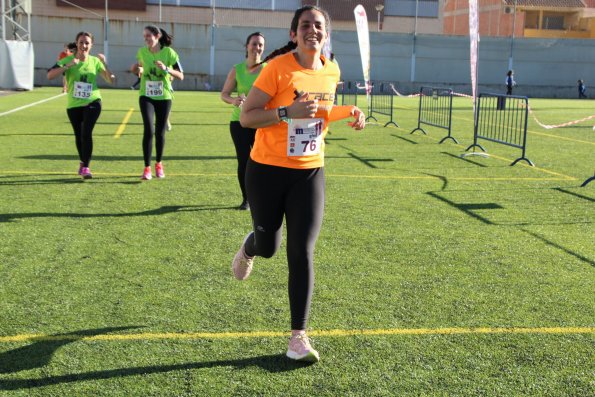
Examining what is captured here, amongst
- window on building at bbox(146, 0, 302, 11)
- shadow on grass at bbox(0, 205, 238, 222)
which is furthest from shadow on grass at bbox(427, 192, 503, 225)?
window on building at bbox(146, 0, 302, 11)

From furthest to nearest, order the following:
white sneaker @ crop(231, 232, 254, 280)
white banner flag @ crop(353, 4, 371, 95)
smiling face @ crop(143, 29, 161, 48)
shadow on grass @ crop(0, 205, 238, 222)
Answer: white banner flag @ crop(353, 4, 371, 95), smiling face @ crop(143, 29, 161, 48), shadow on grass @ crop(0, 205, 238, 222), white sneaker @ crop(231, 232, 254, 280)

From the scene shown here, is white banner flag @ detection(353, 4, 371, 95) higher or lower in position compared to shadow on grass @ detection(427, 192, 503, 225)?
higher

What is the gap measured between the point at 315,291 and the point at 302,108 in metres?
1.83

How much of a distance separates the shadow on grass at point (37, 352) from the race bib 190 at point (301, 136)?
5.08 feet

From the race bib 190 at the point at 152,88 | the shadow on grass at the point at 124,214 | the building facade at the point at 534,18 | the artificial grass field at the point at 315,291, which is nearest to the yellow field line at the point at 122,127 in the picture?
the artificial grass field at the point at 315,291

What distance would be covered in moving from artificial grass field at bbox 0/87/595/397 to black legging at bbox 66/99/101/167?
0.47m

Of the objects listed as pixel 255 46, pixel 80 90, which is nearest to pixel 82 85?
pixel 80 90

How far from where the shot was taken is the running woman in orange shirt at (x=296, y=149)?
3.92 meters

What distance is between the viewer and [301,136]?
399cm

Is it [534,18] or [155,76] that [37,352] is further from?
[534,18]

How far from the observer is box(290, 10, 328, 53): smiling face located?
390 centimetres

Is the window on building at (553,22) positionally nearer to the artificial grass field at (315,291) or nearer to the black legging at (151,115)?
the artificial grass field at (315,291)

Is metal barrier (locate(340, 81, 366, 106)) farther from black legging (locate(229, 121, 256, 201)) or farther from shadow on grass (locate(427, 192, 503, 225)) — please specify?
black legging (locate(229, 121, 256, 201))

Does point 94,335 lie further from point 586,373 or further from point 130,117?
point 130,117
